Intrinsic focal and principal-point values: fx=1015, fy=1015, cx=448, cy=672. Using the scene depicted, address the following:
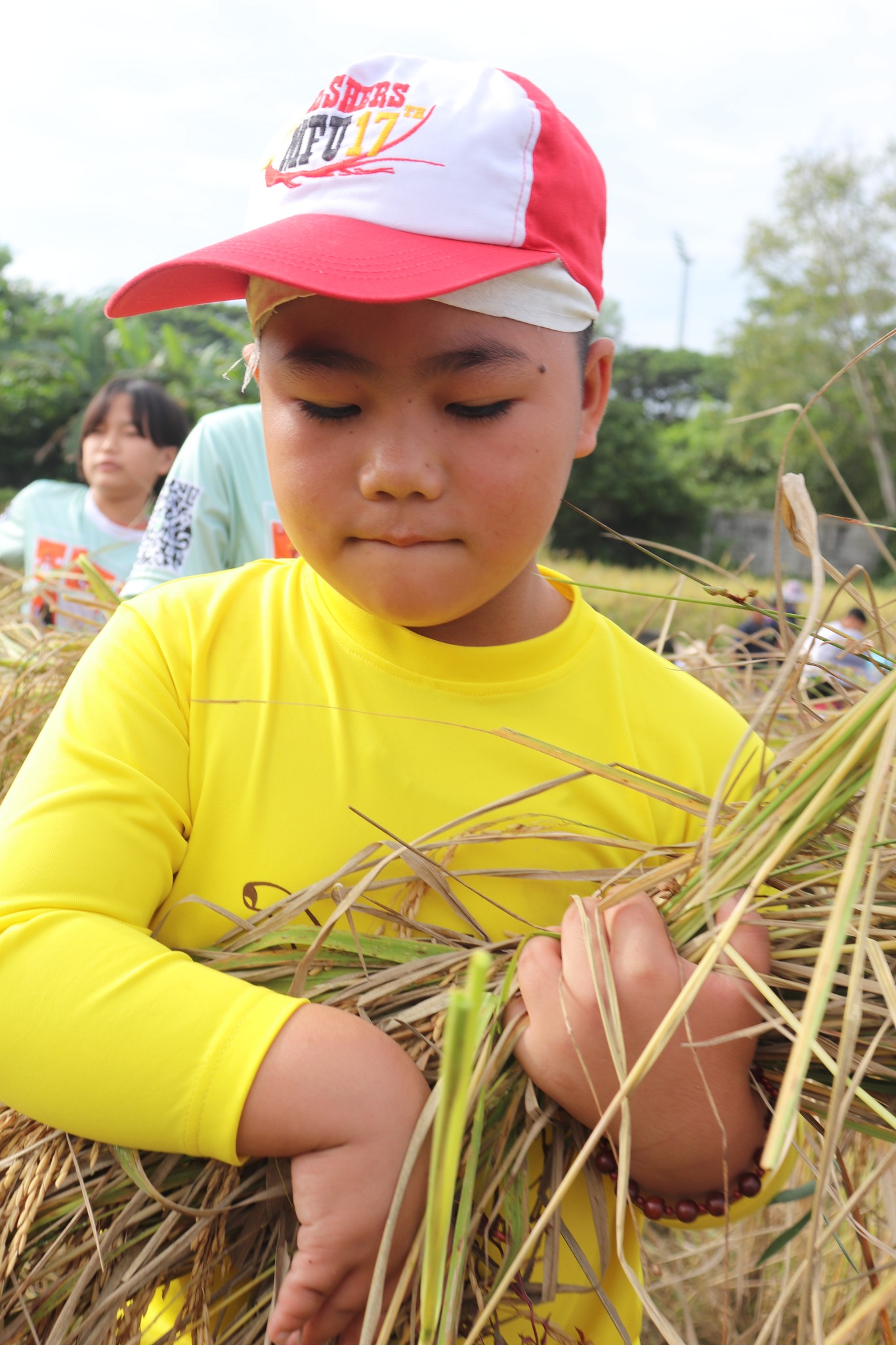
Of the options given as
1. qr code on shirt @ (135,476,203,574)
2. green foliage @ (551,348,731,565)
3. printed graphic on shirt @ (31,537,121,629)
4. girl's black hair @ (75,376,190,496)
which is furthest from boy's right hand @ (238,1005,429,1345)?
green foliage @ (551,348,731,565)

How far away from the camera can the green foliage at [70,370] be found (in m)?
13.7

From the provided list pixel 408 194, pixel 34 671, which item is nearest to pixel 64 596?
pixel 34 671

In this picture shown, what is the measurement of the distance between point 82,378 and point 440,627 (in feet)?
51.8

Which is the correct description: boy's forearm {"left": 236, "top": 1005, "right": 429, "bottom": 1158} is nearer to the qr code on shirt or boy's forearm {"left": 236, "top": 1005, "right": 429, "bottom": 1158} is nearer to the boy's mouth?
the boy's mouth

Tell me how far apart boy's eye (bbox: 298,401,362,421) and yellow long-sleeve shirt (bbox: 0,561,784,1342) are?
23 centimetres

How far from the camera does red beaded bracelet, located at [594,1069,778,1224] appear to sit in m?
0.82

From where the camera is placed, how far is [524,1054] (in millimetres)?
793

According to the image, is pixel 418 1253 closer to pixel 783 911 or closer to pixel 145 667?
pixel 783 911

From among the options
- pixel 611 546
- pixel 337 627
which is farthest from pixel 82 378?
pixel 337 627

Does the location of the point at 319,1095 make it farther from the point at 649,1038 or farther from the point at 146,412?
the point at 146,412

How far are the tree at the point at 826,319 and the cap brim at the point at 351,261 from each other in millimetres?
27040

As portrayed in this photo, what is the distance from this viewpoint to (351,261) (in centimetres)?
92

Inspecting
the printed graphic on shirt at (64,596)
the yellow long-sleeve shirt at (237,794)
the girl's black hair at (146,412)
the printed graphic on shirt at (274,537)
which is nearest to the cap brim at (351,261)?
the yellow long-sleeve shirt at (237,794)

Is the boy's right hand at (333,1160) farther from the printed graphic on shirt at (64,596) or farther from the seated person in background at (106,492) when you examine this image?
the seated person in background at (106,492)
